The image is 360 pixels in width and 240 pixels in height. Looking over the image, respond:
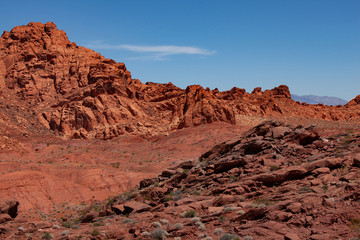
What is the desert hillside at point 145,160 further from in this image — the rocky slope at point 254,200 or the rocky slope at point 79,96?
the rocky slope at point 79,96

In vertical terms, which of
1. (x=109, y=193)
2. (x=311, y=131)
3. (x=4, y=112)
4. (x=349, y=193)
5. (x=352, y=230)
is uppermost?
(x=4, y=112)

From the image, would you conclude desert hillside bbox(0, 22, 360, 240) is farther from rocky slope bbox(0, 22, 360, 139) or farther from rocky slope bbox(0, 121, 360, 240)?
rocky slope bbox(0, 22, 360, 139)

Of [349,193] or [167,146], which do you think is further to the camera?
[167,146]

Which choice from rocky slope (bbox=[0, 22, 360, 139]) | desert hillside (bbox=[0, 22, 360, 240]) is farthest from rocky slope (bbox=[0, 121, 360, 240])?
rocky slope (bbox=[0, 22, 360, 139])

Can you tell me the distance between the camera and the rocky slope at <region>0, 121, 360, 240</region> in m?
10.3

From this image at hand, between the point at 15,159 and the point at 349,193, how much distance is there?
33.5 m

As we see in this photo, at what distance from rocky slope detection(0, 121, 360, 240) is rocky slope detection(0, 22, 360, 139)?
3549cm

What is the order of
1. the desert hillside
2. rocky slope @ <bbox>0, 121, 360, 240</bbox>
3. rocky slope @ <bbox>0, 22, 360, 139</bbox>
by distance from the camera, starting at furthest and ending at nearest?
rocky slope @ <bbox>0, 22, 360, 139</bbox>, the desert hillside, rocky slope @ <bbox>0, 121, 360, 240</bbox>

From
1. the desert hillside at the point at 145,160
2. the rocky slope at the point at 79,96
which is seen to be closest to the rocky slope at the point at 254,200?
the desert hillside at the point at 145,160

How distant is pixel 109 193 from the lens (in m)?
27.9

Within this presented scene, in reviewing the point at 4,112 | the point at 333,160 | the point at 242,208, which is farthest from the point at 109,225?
the point at 4,112

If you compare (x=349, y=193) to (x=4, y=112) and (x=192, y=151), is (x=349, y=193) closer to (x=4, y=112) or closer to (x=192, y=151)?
(x=192, y=151)

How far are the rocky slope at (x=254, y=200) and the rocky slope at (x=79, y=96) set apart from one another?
35487 mm

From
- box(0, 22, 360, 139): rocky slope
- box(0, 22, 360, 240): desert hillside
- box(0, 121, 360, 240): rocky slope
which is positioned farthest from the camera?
box(0, 22, 360, 139): rocky slope
